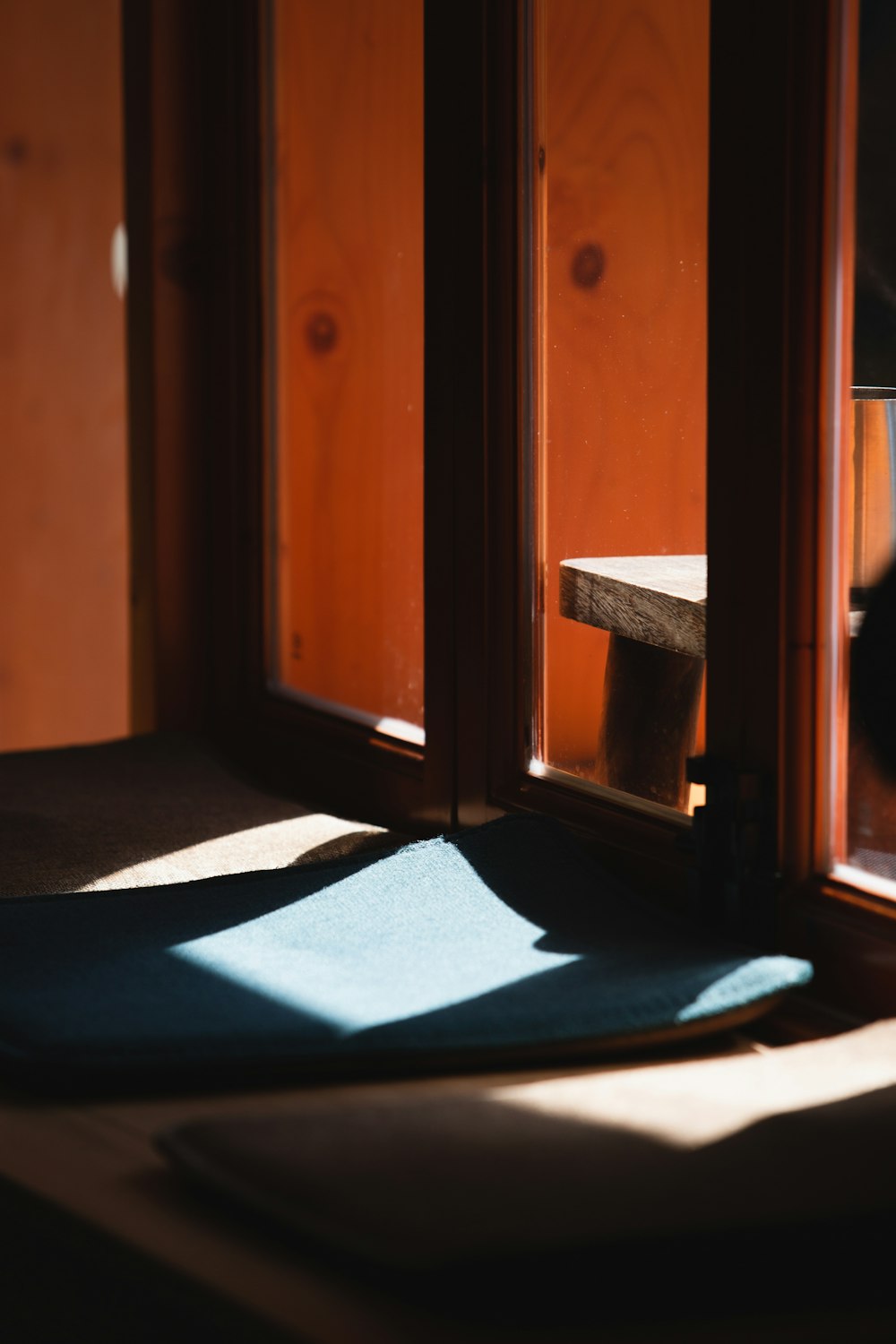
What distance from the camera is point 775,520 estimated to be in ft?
3.34

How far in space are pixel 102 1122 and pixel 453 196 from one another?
85 centimetres

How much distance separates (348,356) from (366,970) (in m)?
0.83

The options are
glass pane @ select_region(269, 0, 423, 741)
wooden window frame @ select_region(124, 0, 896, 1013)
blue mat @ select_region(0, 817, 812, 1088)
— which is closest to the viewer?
blue mat @ select_region(0, 817, 812, 1088)

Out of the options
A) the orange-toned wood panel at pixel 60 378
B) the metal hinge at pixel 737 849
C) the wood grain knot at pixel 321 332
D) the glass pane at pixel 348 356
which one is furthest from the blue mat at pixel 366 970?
the orange-toned wood panel at pixel 60 378

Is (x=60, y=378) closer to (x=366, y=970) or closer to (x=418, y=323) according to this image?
(x=418, y=323)

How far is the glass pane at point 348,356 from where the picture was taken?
152 centimetres

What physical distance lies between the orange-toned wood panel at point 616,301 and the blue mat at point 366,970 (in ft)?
0.60

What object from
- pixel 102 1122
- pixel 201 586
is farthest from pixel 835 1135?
pixel 201 586

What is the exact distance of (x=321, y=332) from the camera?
1707 mm

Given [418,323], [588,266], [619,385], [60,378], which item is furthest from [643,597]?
[60,378]

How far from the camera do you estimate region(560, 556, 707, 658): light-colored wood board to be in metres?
1.13

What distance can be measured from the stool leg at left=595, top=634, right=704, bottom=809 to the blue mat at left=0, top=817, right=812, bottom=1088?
77 millimetres

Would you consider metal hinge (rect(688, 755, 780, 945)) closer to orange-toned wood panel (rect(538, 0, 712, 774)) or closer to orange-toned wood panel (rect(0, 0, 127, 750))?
orange-toned wood panel (rect(538, 0, 712, 774))

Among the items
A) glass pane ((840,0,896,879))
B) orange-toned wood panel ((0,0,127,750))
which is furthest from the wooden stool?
orange-toned wood panel ((0,0,127,750))
